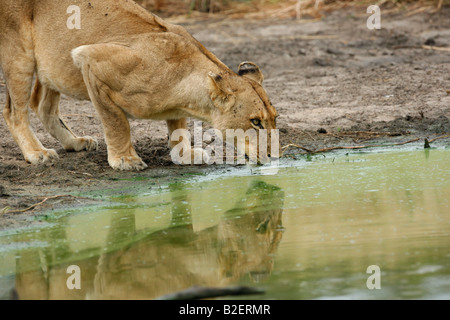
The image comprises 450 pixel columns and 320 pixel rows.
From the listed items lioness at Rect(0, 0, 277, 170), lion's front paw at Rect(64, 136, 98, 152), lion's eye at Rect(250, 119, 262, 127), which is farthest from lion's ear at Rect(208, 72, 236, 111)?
lion's front paw at Rect(64, 136, 98, 152)

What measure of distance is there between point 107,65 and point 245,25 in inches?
336

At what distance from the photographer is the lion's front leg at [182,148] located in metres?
7.62

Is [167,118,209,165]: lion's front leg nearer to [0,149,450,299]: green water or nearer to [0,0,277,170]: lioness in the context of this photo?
[0,0,277,170]: lioness

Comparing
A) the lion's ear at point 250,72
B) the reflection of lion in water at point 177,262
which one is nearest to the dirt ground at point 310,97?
the lion's ear at point 250,72

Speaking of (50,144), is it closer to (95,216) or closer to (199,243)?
(95,216)

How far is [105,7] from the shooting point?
7.08 metres

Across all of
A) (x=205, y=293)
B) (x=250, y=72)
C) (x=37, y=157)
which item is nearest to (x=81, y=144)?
(x=37, y=157)

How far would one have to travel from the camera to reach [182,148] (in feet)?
25.2

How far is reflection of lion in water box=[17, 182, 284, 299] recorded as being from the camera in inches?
159

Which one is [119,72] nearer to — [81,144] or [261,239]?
[81,144]

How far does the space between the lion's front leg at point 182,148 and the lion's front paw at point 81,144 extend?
91cm

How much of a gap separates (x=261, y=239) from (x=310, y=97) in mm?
5605

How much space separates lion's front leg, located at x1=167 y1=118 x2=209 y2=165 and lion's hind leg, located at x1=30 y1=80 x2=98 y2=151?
947mm
